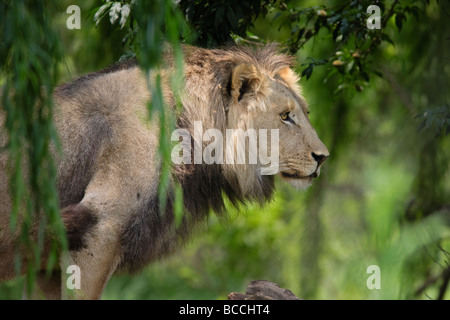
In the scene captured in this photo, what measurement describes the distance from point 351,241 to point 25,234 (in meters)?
8.56

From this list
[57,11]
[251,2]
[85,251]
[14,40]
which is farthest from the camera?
[251,2]

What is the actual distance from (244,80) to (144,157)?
3.38 feet

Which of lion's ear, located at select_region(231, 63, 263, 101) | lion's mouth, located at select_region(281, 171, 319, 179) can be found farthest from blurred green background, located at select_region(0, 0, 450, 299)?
lion's ear, located at select_region(231, 63, 263, 101)

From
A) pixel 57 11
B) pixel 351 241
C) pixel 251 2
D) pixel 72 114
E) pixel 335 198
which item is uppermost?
pixel 251 2

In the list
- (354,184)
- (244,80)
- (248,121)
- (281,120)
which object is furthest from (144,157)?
(354,184)

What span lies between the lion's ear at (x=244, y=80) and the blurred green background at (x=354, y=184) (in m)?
0.91

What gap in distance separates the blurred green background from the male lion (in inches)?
15.2

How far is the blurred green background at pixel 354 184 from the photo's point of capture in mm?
4793

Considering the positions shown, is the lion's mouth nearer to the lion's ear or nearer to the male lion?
the male lion

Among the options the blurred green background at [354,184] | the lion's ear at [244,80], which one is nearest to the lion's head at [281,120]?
the lion's ear at [244,80]

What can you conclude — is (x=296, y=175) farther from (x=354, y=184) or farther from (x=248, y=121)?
(x=354, y=184)

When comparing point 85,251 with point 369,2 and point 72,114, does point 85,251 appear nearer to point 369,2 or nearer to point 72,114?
point 72,114
